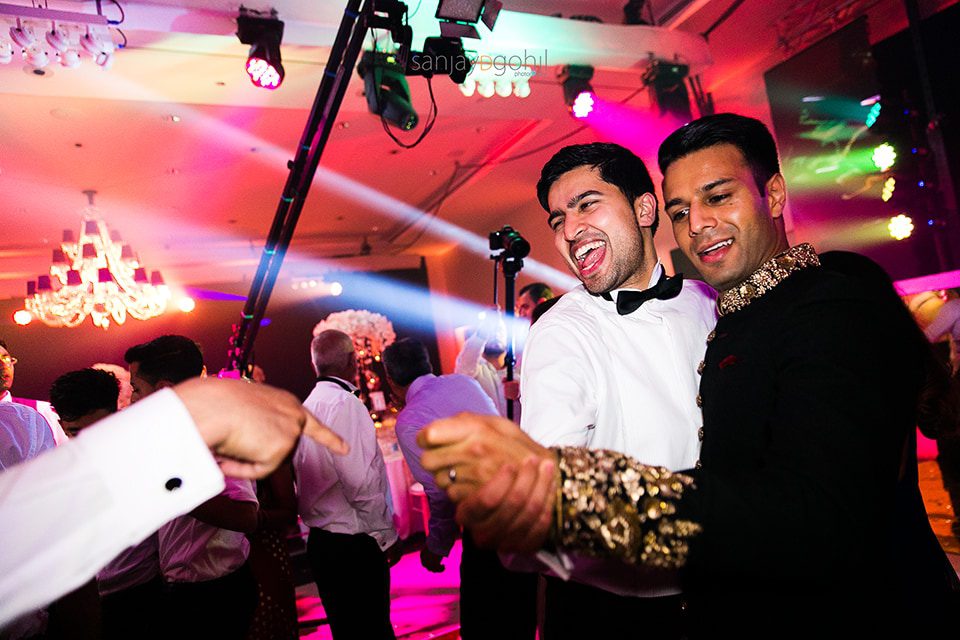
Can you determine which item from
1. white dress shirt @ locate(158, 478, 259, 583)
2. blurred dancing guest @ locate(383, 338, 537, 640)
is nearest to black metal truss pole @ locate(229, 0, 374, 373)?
blurred dancing guest @ locate(383, 338, 537, 640)

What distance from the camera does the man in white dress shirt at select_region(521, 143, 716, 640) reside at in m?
1.50

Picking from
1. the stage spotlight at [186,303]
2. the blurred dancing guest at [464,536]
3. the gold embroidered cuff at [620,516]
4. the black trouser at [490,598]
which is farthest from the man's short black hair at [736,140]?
the stage spotlight at [186,303]

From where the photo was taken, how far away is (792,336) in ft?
3.44

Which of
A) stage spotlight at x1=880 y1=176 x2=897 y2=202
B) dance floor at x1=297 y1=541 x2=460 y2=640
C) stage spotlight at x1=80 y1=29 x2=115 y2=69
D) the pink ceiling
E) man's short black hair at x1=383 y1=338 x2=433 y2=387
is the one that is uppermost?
the pink ceiling

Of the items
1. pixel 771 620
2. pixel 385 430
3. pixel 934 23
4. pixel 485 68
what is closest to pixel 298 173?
pixel 485 68

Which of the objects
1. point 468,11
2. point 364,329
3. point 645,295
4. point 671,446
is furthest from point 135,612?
point 364,329

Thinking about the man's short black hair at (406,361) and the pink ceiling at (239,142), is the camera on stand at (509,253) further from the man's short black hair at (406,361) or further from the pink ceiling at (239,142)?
the pink ceiling at (239,142)

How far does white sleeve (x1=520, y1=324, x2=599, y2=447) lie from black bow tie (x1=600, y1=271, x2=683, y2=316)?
26 cm

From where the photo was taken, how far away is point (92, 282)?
7125 mm

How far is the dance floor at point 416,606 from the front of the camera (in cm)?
404

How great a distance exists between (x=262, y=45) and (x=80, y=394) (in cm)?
241

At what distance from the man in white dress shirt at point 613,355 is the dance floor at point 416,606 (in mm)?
2682

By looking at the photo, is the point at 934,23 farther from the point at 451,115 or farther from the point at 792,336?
the point at 792,336

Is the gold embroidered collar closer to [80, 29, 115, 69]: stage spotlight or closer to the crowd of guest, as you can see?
the crowd of guest
